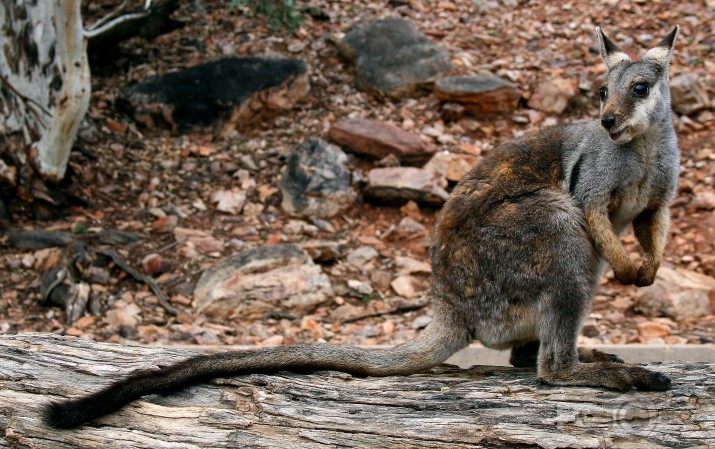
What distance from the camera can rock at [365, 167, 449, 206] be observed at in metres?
10.6

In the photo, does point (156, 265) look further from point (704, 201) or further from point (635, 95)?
point (704, 201)

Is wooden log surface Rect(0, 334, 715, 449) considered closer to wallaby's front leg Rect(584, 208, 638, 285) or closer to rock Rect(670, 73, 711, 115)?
wallaby's front leg Rect(584, 208, 638, 285)

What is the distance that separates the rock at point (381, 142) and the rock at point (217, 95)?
1.31 meters

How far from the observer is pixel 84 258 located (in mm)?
9391

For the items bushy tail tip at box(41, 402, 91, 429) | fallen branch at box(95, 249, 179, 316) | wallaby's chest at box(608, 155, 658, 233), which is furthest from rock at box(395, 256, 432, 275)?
bushy tail tip at box(41, 402, 91, 429)

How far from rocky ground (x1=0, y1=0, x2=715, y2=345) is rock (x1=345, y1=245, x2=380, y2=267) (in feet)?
0.08

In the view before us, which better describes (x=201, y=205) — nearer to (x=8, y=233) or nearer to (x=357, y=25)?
(x=8, y=233)

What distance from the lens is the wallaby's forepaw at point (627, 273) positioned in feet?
17.5

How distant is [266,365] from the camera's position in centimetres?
500

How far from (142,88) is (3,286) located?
159 inches

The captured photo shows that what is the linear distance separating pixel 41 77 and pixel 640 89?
7.66 m

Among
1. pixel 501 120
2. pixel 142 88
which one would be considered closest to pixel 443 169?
pixel 501 120

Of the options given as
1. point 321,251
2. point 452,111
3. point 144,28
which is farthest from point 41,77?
point 452,111

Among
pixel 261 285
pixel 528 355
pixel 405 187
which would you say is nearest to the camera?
pixel 528 355
